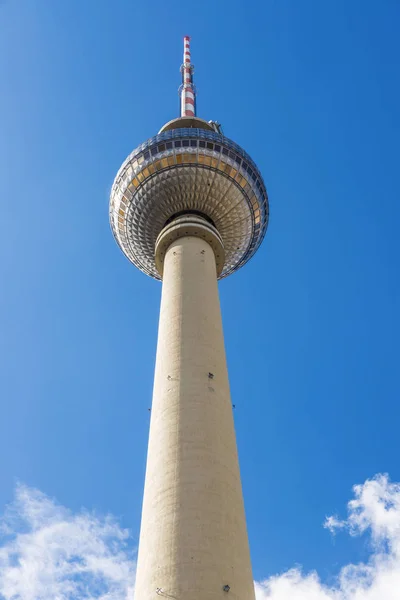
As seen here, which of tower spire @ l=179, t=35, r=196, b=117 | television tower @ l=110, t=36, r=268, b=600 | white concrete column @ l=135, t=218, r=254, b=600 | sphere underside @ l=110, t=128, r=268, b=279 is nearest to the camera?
white concrete column @ l=135, t=218, r=254, b=600

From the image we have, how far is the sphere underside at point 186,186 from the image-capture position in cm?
3934

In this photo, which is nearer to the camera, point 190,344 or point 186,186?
point 190,344

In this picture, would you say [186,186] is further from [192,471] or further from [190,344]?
[192,471]

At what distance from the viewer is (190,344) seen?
29469 millimetres

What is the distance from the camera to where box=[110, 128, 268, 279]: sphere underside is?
129 feet

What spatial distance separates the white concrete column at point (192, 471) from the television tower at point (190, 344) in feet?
0.16

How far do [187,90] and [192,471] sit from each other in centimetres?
3718

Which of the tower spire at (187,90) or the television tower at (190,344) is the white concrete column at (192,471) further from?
the tower spire at (187,90)

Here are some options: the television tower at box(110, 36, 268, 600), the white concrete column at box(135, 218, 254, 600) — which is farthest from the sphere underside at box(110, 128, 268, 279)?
the white concrete column at box(135, 218, 254, 600)

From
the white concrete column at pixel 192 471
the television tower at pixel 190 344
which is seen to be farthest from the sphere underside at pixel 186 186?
the white concrete column at pixel 192 471

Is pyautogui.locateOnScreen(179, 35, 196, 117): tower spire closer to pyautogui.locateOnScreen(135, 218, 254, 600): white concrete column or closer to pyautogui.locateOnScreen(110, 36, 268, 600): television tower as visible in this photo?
pyautogui.locateOnScreen(110, 36, 268, 600): television tower

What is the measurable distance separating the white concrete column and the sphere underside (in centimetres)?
852

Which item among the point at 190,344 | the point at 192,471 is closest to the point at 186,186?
the point at 190,344

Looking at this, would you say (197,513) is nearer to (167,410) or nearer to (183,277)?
(167,410)
